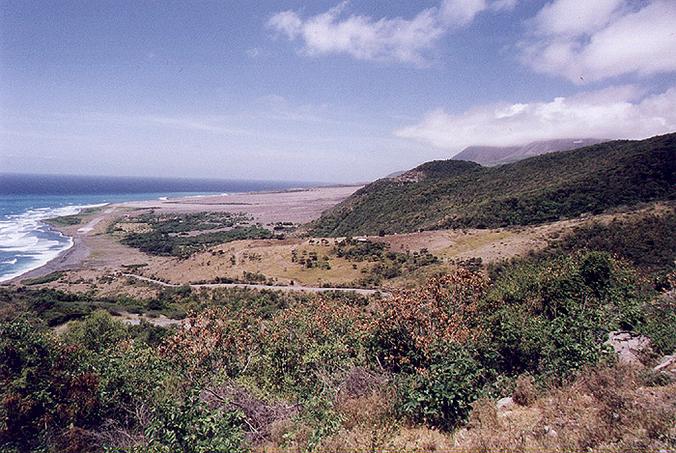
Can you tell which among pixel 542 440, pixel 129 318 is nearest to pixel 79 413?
pixel 542 440

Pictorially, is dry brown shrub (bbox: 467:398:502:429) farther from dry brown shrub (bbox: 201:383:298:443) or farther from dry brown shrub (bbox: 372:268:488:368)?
dry brown shrub (bbox: 201:383:298:443)

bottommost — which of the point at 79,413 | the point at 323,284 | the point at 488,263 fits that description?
the point at 323,284

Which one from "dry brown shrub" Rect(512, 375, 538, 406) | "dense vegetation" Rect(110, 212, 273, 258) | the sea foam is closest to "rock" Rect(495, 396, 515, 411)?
"dry brown shrub" Rect(512, 375, 538, 406)

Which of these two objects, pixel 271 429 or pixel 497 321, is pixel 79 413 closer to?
pixel 271 429

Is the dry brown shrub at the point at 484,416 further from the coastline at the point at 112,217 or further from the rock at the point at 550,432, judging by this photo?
the coastline at the point at 112,217

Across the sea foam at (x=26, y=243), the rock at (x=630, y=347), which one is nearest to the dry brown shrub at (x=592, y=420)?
the rock at (x=630, y=347)

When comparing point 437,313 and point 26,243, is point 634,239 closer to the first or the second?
point 437,313
